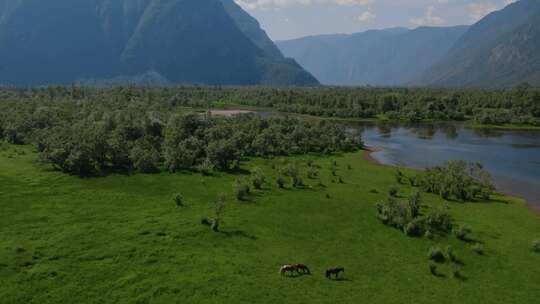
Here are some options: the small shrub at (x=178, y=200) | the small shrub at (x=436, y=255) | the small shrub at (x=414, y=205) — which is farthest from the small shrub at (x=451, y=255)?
the small shrub at (x=178, y=200)

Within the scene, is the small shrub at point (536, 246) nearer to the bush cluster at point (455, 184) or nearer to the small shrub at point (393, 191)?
the bush cluster at point (455, 184)

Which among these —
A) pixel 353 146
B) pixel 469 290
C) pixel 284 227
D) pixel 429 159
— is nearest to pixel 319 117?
pixel 353 146

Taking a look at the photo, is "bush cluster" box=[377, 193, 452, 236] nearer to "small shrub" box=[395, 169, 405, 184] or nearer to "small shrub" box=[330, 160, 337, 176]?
"small shrub" box=[395, 169, 405, 184]

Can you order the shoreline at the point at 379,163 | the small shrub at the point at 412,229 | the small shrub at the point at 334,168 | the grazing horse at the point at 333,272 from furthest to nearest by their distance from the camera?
the small shrub at the point at 334,168
the shoreline at the point at 379,163
the small shrub at the point at 412,229
the grazing horse at the point at 333,272

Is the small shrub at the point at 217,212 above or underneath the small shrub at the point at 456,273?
above

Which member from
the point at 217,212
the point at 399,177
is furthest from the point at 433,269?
the point at 399,177

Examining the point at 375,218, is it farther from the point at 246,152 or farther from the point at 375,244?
the point at 246,152

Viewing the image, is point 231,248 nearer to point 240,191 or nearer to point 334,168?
point 240,191
